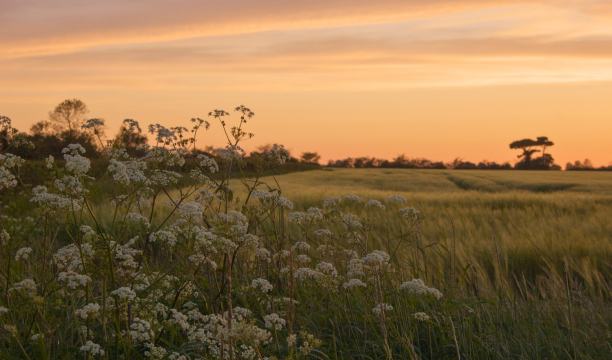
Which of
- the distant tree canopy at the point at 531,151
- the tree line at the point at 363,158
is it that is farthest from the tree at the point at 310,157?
the distant tree canopy at the point at 531,151

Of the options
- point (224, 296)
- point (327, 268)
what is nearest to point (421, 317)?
point (327, 268)

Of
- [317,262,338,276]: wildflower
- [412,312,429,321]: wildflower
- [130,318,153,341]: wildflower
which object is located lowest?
[412,312,429,321]: wildflower

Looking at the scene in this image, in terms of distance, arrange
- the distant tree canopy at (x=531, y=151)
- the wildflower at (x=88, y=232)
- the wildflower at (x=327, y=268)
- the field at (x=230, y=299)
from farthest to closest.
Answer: the distant tree canopy at (x=531, y=151) < the wildflower at (x=327, y=268) < the wildflower at (x=88, y=232) < the field at (x=230, y=299)

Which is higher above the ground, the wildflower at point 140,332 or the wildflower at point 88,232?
the wildflower at point 88,232

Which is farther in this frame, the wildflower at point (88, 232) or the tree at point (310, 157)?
the tree at point (310, 157)

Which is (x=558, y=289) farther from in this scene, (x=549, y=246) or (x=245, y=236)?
(x=245, y=236)

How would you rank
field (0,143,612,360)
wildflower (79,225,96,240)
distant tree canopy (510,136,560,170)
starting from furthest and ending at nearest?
distant tree canopy (510,136,560,170) → wildflower (79,225,96,240) → field (0,143,612,360)

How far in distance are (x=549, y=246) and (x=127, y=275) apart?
6.15 meters

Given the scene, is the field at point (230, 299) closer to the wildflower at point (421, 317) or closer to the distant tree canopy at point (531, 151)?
the wildflower at point (421, 317)

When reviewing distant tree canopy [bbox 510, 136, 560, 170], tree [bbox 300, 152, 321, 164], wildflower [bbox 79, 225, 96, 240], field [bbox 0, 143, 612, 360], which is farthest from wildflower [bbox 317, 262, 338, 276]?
distant tree canopy [bbox 510, 136, 560, 170]

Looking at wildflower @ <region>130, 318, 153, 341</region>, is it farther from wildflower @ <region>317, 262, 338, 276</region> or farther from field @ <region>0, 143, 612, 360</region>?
wildflower @ <region>317, 262, 338, 276</region>

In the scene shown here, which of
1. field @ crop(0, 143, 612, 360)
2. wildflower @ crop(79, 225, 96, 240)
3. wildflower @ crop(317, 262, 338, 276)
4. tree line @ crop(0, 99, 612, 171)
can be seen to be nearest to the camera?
field @ crop(0, 143, 612, 360)

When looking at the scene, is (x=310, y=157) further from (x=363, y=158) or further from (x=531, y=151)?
(x=531, y=151)

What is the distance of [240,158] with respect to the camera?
12.5 feet
